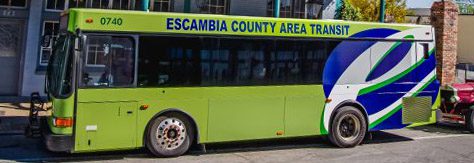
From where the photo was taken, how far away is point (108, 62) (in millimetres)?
8680

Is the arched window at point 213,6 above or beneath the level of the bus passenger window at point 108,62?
above

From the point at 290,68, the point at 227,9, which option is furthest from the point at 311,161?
the point at 227,9

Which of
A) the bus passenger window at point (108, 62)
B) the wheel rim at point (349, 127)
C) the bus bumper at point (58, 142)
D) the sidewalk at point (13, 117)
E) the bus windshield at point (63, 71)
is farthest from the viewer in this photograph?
the sidewalk at point (13, 117)

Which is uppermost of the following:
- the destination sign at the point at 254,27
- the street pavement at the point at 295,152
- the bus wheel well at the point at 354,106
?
the destination sign at the point at 254,27

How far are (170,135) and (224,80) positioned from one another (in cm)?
146

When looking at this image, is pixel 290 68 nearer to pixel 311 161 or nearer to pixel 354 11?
pixel 311 161

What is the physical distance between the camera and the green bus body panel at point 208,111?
8562 mm

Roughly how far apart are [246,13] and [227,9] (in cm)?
78

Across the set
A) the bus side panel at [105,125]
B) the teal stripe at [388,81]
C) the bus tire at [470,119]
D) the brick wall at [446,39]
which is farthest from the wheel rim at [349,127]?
the brick wall at [446,39]

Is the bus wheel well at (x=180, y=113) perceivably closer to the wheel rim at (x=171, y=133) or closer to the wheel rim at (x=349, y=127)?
the wheel rim at (x=171, y=133)

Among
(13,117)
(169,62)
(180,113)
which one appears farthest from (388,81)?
(13,117)

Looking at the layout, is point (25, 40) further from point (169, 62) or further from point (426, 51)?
point (426, 51)

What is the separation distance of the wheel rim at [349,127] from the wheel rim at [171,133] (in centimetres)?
357

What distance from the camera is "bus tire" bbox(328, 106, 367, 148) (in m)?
10.7
